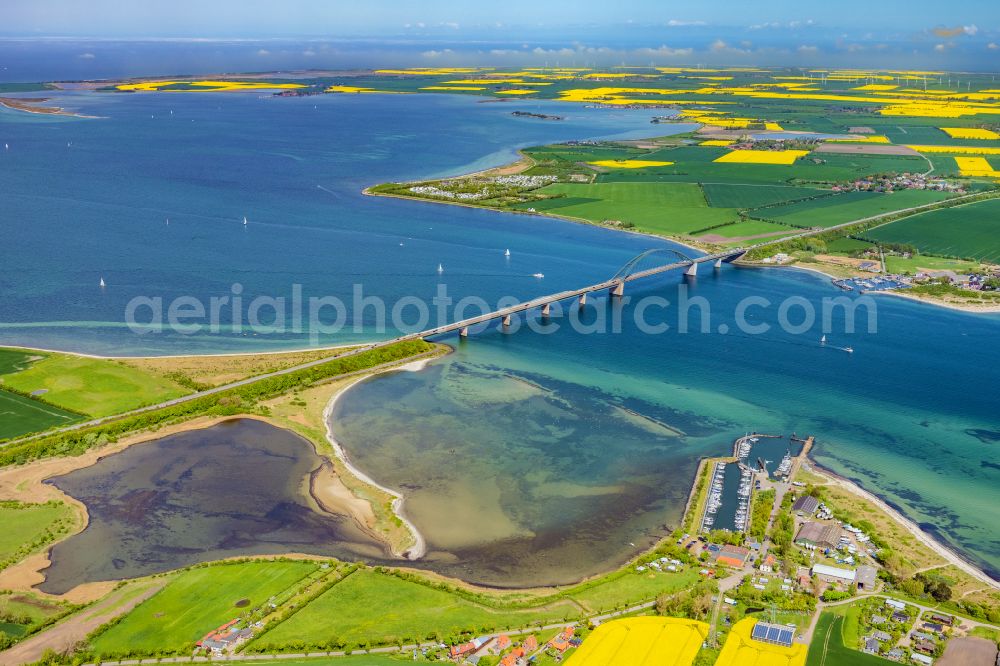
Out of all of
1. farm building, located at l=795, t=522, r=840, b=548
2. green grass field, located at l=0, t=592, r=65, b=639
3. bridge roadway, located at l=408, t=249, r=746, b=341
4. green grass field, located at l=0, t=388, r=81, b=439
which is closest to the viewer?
green grass field, located at l=0, t=592, r=65, b=639

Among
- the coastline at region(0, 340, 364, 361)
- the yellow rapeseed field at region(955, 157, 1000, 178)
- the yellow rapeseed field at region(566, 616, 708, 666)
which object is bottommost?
the yellow rapeseed field at region(566, 616, 708, 666)

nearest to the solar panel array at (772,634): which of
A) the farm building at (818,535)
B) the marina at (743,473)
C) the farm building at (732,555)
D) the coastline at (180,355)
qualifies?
the farm building at (732,555)

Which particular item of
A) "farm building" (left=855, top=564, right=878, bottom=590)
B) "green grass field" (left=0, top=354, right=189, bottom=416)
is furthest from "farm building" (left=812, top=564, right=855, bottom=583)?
"green grass field" (left=0, top=354, right=189, bottom=416)

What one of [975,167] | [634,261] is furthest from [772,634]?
[975,167]

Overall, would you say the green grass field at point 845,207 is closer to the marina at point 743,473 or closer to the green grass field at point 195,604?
the marina at point 743,473

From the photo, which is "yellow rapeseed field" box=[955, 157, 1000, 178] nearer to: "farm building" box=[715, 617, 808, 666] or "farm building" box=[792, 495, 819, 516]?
"farm building" box=[792, 495, 819, 516]

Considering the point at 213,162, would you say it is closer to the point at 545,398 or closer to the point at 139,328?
the point at 139,328

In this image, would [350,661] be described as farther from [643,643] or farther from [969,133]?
[969,133]
